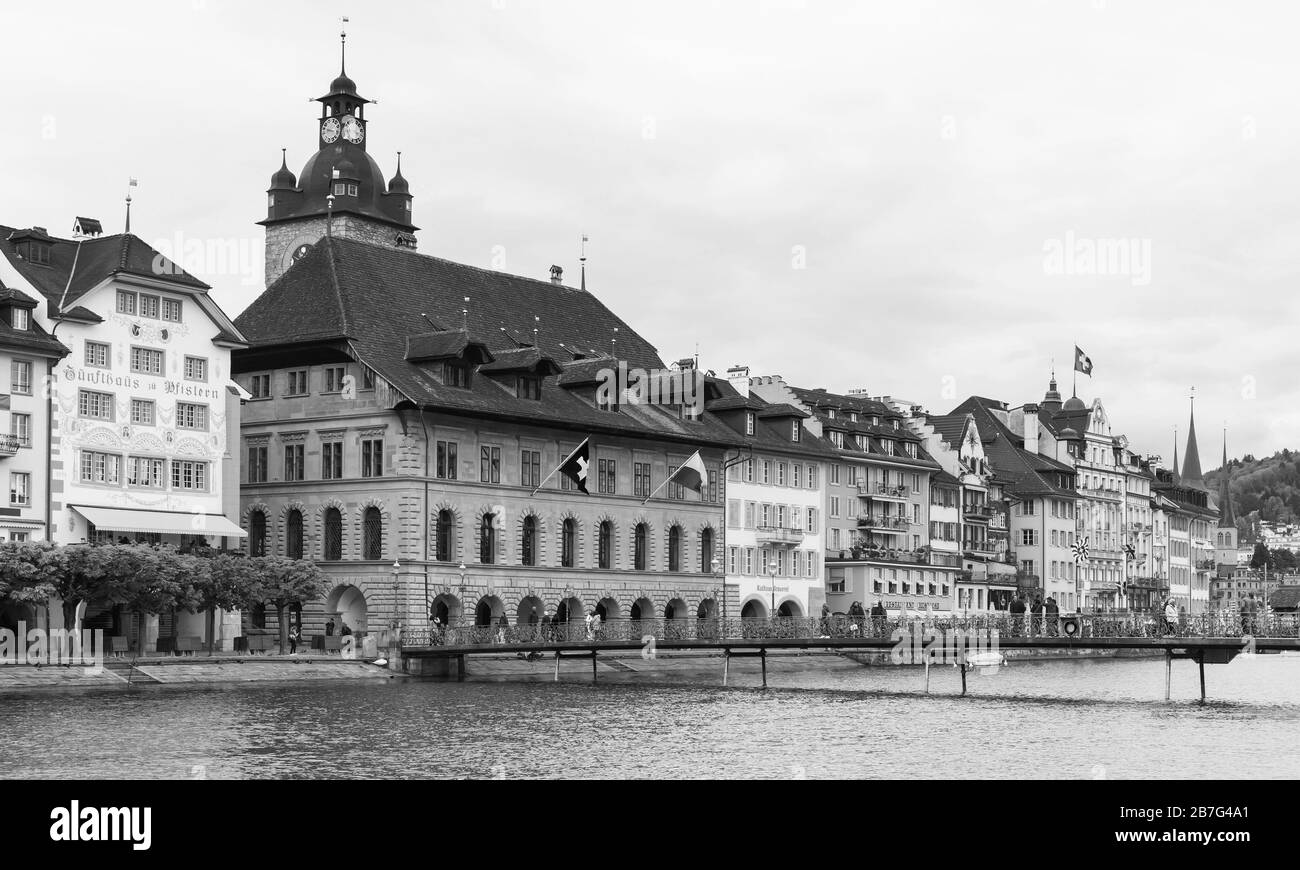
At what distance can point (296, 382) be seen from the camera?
9931 centimetres

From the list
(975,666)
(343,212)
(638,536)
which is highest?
(343,212)

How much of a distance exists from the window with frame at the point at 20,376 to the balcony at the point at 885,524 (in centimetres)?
6337

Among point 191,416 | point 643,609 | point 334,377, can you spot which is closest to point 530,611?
point 643,609

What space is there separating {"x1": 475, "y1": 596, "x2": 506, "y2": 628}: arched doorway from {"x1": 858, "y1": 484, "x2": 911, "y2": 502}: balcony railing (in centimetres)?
3943

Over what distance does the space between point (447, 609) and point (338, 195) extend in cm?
6437

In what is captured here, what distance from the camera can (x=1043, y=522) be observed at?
162 m

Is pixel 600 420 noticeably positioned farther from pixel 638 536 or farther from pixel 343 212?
pixel 343 212

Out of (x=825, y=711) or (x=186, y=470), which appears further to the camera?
(x=186, y=470)

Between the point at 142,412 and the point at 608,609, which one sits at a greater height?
the point at 142,412

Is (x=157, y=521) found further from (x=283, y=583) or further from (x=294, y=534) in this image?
(x=294, y=534)

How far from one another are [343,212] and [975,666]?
64469 millimetres

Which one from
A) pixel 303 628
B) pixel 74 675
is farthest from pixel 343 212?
pixel 74 675

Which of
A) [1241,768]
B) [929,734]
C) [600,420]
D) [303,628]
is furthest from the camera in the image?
[600,420]

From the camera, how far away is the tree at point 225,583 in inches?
3189
